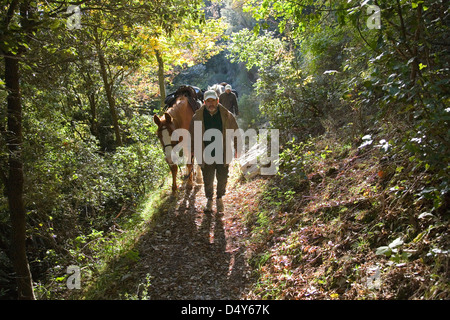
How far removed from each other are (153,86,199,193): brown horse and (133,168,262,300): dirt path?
3.46 ft

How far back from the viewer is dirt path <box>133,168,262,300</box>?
400 centimetres

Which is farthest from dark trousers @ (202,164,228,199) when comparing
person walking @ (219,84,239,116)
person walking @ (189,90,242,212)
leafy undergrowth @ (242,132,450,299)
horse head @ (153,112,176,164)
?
person walking @ (219,84,239,116)

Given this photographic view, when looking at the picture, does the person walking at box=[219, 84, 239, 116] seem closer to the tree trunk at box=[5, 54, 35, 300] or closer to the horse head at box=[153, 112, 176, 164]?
the horse head at box=[153, 112, 176, 164]

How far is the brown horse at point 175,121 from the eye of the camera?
21.4 ft

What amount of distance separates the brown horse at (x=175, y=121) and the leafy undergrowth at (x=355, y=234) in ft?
8.02

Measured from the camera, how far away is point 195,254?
4883 mm

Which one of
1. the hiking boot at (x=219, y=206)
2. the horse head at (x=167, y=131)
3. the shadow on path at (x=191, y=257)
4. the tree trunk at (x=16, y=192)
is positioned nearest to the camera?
the tree trunk at (x=16, y=192)

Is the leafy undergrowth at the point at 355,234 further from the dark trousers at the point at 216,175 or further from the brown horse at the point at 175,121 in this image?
the brown horse at the point at 175,121

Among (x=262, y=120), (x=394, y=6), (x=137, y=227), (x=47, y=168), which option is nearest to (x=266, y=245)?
(x=137, y=227)

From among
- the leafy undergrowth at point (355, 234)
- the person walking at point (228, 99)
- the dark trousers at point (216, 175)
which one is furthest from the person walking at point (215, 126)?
the person walking at point (228, 99)

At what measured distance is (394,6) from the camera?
2.86 metres

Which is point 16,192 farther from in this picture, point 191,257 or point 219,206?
point 219,206

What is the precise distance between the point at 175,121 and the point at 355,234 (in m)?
4.74

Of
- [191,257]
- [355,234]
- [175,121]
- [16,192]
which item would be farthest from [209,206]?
[16,192]
